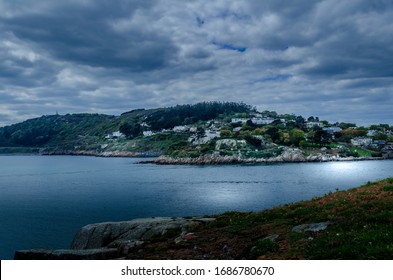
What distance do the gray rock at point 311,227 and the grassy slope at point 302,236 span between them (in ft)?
1.16

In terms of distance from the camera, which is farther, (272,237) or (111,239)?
(111,239)

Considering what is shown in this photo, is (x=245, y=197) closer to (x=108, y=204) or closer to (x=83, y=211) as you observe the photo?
(x=108, y=204)

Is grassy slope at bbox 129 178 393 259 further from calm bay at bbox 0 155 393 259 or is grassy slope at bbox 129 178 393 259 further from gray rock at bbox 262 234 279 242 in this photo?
calm bay at bbox 0 155 393 259

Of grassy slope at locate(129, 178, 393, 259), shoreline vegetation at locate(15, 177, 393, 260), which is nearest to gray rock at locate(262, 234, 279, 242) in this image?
shoreline vegetation at locate(15, 177, 393, 260)

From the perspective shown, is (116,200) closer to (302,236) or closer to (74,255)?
(74,255)

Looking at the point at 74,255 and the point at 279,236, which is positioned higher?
the point at 279,236

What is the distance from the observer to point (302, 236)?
17766 millimetres

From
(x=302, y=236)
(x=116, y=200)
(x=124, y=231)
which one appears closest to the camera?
(x=302, y=236)

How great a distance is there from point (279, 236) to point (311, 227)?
204 centimetres

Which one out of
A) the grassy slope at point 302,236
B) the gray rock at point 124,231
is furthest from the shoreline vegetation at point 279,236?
the gray rock at point 124,231

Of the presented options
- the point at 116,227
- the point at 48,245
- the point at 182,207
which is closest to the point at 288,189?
the point at 182,207

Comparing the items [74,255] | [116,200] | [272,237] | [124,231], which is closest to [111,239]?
[124,231]

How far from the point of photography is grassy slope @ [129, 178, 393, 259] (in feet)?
48.3

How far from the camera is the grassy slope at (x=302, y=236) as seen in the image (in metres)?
14.7
